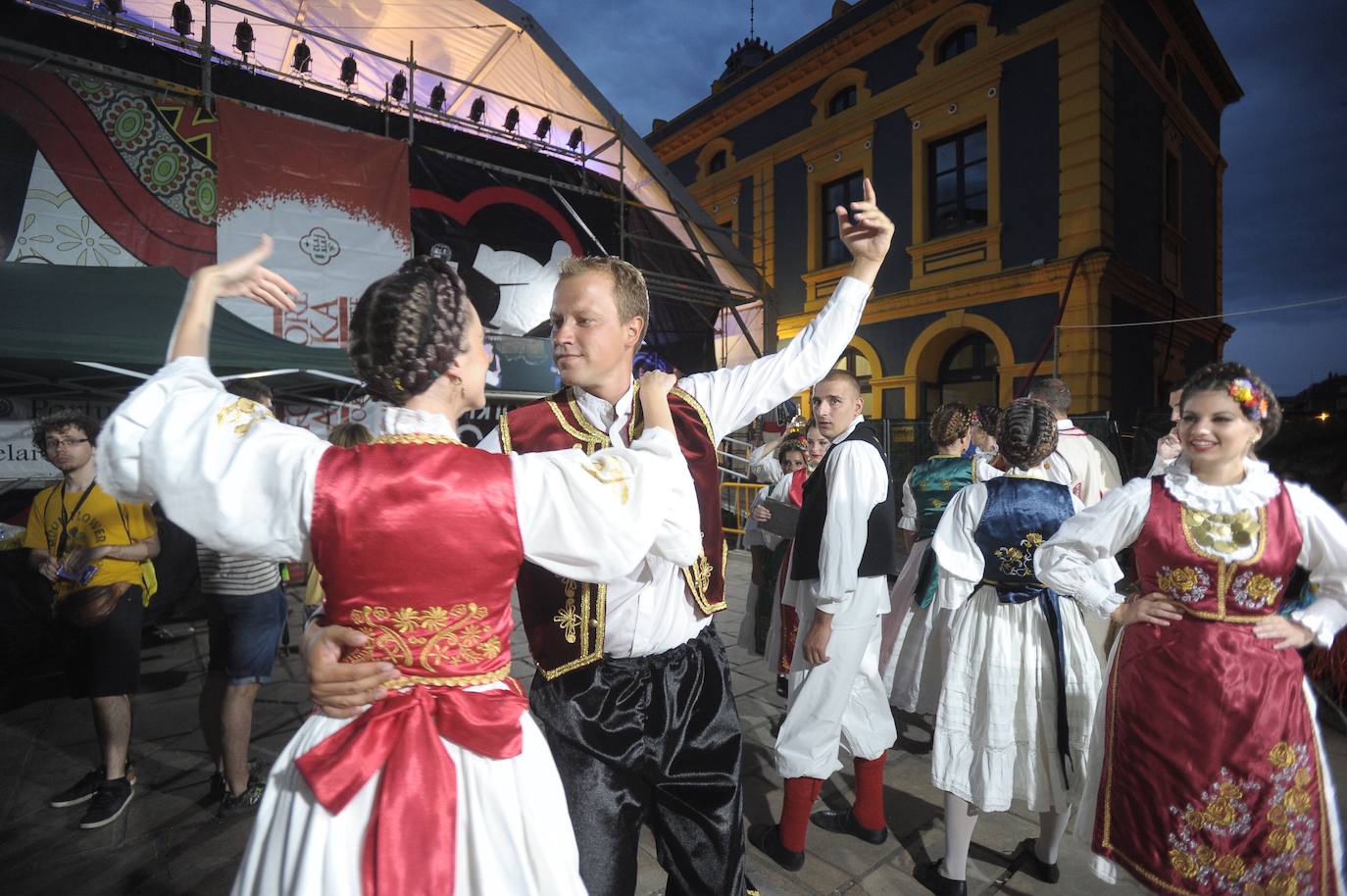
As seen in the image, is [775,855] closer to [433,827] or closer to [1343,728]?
[433,827]

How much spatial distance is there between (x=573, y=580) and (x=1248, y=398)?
2.21 meters

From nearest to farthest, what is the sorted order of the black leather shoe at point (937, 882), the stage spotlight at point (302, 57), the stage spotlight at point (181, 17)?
the black leather shoe at point (937, 882)
the stage spotlight at point (181, 17)
the stage spotlight at point (302, 57)

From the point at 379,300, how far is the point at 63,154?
334 inches

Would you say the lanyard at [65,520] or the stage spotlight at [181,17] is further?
the stage spotlight at [181,17]

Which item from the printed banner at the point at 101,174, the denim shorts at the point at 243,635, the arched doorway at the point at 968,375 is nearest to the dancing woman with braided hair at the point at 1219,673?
the denim shorts at the point at 243,635

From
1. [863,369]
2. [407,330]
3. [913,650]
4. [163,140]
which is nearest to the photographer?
[407,330]

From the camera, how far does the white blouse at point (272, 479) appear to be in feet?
3.74

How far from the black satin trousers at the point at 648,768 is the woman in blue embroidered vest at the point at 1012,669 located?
4.11 ft

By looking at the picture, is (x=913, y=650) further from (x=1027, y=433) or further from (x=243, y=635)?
(x=243, y=635)

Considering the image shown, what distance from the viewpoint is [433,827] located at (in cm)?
119

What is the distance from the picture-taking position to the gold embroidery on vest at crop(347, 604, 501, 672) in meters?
1.24

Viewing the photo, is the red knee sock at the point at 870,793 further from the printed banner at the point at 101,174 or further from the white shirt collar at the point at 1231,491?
the printed banner at the point at 101,174

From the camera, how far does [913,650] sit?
13.1ft

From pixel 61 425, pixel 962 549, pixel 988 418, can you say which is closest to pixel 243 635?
pixel 61 425
